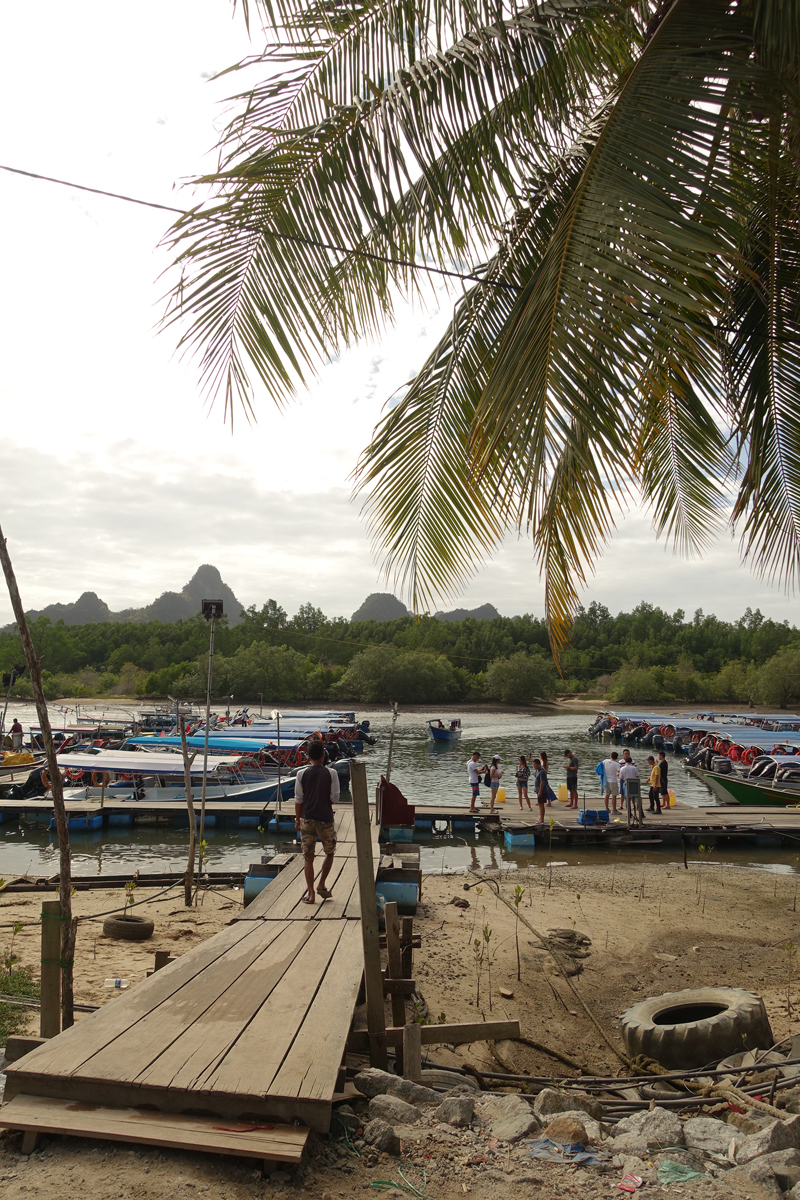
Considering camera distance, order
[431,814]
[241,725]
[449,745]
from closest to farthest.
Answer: [431,814]
[241,725]
[449,745]

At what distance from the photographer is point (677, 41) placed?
13.0 ft

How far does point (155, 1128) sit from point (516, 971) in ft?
25.5

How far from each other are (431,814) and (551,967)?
12135 mm

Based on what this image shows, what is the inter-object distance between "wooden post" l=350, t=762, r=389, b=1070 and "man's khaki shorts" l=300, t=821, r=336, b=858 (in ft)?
9.02

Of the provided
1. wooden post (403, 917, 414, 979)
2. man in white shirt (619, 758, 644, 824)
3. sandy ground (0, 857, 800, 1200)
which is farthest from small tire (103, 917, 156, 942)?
man in white shirt (619, 758, 644, 824)

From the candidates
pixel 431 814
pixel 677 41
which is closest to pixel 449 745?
pixel 431 814

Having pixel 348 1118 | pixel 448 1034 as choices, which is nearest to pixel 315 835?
pixel 448 1034

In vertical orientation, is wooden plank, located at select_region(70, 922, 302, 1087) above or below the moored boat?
above

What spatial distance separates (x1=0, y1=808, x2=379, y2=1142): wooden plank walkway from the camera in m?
3.63

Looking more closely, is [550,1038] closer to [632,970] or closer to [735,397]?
[632,970]

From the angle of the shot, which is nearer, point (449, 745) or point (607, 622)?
point (449, 745)

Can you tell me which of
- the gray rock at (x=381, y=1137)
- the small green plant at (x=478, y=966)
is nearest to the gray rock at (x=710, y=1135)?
the gray rock at (x=381, y=1137)

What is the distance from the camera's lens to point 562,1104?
15.8 ft

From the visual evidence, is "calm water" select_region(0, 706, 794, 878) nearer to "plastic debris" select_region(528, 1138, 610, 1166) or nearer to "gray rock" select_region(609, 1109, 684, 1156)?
"gray rock" select_region(609, 1109, 684, 1156)
